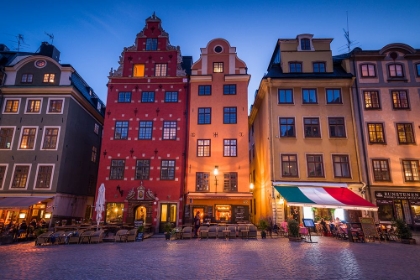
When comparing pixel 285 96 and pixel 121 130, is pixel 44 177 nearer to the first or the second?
pixel 121 130

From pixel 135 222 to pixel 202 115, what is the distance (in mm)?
11092

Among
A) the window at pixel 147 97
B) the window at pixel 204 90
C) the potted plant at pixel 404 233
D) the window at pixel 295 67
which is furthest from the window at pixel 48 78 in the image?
the potted plant at pixel 404 233

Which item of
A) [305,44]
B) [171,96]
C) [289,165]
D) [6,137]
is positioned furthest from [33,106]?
[305,44]

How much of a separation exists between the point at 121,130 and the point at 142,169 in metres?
4.34

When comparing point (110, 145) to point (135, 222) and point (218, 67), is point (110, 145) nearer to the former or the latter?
point (135, 222)

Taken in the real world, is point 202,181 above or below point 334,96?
below

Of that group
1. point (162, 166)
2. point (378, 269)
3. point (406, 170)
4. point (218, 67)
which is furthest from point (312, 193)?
point (218, 67)

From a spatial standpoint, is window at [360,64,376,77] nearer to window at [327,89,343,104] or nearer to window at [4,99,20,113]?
window at [327,89,343,104]

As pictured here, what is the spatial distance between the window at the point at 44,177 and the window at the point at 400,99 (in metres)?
31.0

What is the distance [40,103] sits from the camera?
25.4 m

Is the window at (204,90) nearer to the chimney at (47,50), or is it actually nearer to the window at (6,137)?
the chimney at (47,50)

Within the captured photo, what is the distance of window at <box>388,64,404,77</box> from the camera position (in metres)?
23.5

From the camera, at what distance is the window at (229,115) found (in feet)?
80.5

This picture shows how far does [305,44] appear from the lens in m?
25.2
